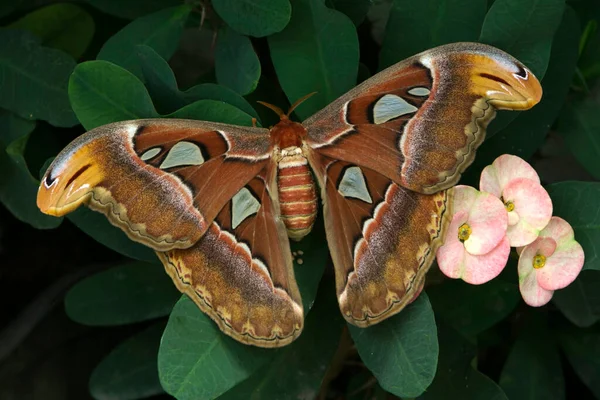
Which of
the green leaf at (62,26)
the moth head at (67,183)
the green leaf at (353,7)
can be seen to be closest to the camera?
the moth head at (67,183)

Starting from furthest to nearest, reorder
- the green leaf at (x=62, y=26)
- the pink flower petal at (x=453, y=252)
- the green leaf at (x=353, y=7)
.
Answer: the green leaf at (x=62, y=26) → the green leaf at (x=353, y=7) → the pink flower petal at (x=453, y=252)

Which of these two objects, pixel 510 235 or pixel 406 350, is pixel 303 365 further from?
pixel 510 235

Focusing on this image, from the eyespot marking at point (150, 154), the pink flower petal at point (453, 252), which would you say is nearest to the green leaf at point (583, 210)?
the pink flower petal at point (453, 252)

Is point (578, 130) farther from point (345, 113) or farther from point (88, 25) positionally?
point (88, 25)

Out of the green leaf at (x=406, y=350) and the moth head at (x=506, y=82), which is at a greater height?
the moth head at (x=506, y=82)

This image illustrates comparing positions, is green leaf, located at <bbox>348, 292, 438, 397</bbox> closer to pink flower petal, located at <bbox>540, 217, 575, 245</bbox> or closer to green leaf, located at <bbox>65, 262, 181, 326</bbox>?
pink flower petal, located at <bbox>540, 217, 575, 245</bbox>

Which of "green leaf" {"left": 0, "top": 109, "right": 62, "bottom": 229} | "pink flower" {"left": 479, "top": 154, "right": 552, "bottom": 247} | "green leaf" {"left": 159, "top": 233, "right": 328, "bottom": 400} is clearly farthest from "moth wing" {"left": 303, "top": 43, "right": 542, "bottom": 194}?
"green leaf" {"left": 0, "top": 109, "right": 62, "bottom": 229}

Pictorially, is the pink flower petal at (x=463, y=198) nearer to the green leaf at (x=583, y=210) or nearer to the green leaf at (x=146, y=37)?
the green leaf at (x=583, y=210)
